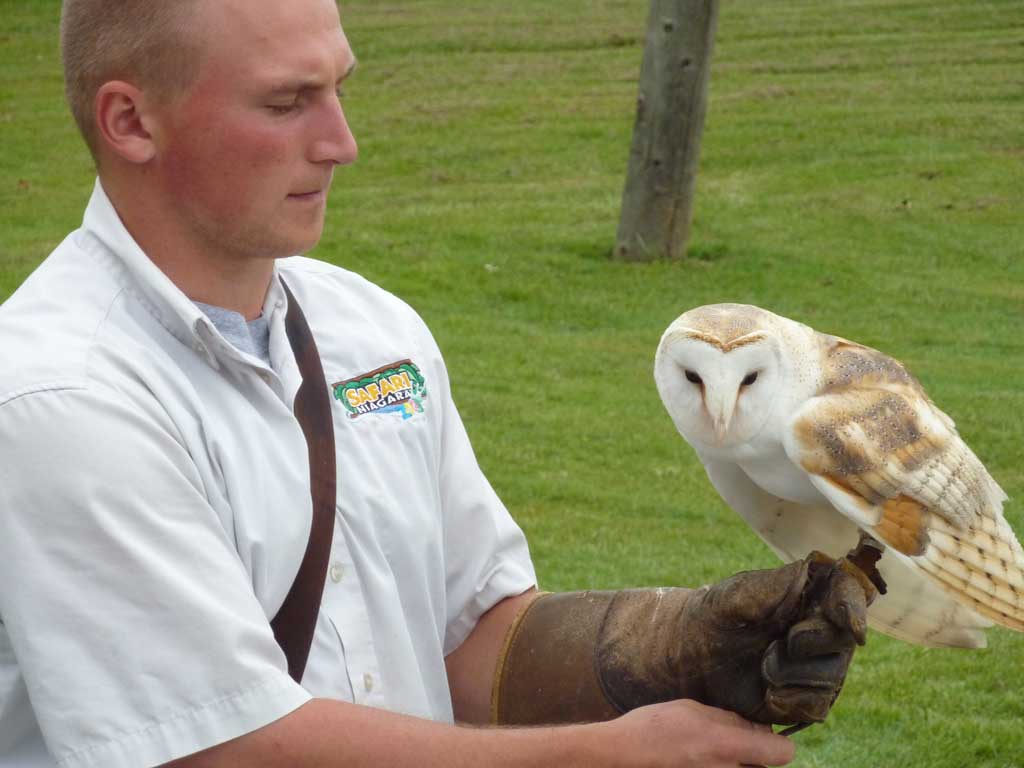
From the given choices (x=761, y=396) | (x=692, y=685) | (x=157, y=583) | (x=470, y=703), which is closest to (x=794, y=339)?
(x=761, y=396)

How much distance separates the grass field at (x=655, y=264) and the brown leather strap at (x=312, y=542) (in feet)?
8.41

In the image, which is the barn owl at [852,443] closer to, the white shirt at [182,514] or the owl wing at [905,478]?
the owl wing at [905,478]

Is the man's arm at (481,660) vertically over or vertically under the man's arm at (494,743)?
under

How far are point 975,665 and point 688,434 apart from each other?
9.28 ft

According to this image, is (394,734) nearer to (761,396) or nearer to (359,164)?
(761,396)

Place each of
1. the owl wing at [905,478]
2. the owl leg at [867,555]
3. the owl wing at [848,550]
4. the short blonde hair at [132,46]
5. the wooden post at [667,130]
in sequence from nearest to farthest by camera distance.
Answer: the short blonde hair at [132,46] < the owl wing at [905,478] < the owl leg at [867,555] < the owl wing at [848,550] < the wooden post at [667,130]

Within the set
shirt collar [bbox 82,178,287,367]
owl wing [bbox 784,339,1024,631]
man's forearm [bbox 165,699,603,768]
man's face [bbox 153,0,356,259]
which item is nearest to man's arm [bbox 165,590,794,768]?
man's forearm [bbox 165,699,603,768]

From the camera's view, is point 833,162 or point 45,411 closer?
point 45,411

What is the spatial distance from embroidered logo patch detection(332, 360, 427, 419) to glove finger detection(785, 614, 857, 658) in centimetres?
67

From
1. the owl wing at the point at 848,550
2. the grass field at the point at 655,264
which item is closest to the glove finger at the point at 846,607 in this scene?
the owl wing at the point at 848,550

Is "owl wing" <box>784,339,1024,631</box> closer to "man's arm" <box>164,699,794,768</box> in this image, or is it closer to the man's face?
"man's arm" <box>164,699,794,768</box>

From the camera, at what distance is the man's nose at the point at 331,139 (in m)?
2.13

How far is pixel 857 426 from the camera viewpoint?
237cm

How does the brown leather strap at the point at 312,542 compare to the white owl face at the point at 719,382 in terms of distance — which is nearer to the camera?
the brown leather strap at the point at 312,542
